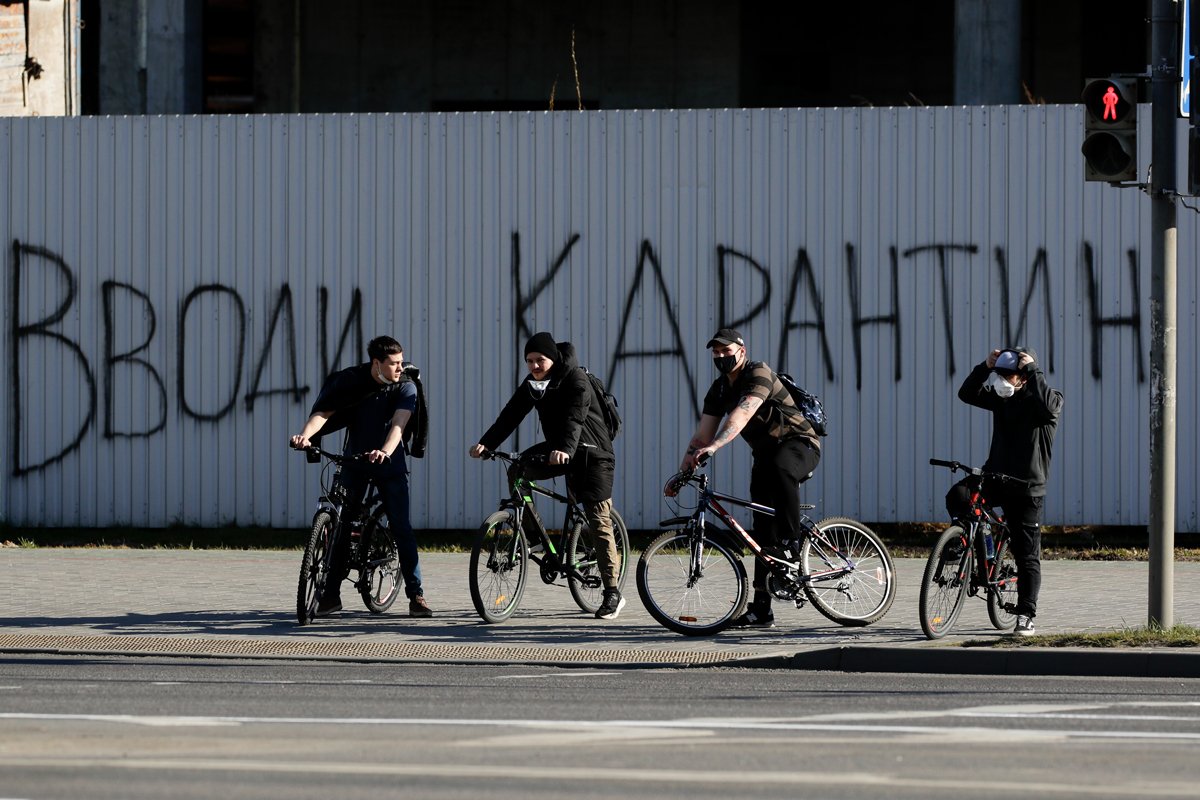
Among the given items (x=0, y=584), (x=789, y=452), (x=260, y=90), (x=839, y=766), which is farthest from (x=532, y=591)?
(x=260, y=90)

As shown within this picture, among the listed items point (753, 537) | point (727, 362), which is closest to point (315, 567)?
point (753, 537)

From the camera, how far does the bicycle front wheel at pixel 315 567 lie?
1103cm

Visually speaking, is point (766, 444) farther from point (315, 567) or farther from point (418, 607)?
point (315, 567)

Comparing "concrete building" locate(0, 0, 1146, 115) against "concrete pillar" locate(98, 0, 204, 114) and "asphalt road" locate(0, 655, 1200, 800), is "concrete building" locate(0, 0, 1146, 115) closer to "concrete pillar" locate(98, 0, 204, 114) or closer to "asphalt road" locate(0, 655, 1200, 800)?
"concrete pillar" locate(98, 0, 204, 114)

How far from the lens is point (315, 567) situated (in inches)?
441

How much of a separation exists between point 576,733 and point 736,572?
3488 millimetres

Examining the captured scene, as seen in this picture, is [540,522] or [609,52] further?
[609,52]

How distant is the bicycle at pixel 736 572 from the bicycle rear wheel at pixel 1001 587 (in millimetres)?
628

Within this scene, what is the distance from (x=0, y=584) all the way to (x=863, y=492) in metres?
6.55

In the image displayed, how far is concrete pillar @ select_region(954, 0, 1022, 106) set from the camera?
867 inches

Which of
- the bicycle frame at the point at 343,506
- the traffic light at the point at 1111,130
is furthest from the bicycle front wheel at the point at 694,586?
the traffic light at the point at 1111,130

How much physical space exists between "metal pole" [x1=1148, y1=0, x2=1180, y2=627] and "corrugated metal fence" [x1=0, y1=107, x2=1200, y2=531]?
5.16 metres

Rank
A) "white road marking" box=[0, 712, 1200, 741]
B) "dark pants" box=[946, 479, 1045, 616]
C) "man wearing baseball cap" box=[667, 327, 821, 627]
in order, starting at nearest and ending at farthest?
"white road marking" box=[0, 712, 1200, 741] → "dark pants" box=[946, 479, 1045, 616] → "man wearing baseball cap" box=[667, 327, 821, 627]

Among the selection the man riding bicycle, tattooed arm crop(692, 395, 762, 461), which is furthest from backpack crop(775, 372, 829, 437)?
the man riding bicycle
